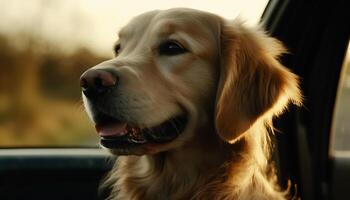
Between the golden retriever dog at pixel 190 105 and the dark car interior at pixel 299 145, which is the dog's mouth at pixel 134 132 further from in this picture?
the dark car interior at pixel 299 145

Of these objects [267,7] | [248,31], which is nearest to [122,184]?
[248,31]

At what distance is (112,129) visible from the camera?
3.79 meters

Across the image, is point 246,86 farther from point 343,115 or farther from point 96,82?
point 343,115

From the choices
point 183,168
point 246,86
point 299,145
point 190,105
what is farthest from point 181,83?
point 299,145

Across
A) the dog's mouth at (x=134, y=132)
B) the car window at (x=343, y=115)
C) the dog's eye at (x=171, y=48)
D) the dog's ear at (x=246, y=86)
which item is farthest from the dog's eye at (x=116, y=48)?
the car window at (x=343, y=115)

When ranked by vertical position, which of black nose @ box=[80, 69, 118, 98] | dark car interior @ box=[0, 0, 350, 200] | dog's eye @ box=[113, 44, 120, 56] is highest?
black nose @ box=[80, 69, 118, 98]

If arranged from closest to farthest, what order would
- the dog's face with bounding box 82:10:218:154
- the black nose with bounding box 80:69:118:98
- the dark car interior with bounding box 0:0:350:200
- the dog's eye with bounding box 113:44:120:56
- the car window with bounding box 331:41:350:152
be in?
the black nose with bounding box 80:69:118:98 < the dog's face with bounding box 82:10:218:154 < the dog's eye with bounding box 113:44:120:56 < the dark car interior with bounding box 0:0:350:200 < the car window with bounding box 331:41:350:152

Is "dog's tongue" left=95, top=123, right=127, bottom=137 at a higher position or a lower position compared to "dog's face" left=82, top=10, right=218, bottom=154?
lower

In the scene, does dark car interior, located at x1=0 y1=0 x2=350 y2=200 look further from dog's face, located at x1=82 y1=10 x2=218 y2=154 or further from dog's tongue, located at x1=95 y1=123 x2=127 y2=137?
dog's tongue, located at x1=95 y1=123 x2=127 y2=137

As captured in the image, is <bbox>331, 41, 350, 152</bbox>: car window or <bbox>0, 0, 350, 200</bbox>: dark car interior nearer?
<bbox>0, 0, 350, 200</bbox>: dark car interior

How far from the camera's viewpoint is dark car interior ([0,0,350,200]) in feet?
15.6

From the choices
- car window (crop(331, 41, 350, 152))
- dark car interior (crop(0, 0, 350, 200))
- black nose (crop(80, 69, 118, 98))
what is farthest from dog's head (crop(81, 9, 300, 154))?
car window (crop(331, 41, 350, 152))

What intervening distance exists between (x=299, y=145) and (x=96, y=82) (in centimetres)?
178

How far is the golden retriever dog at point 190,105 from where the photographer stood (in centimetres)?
376
